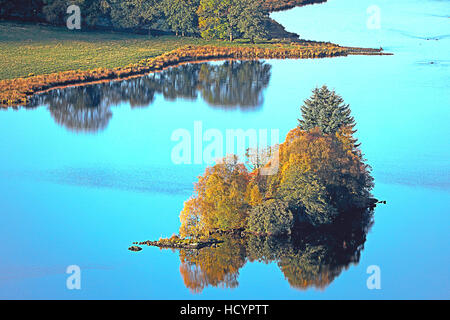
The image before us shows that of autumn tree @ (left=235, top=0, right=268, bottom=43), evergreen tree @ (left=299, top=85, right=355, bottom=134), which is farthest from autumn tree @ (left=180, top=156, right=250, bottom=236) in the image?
autumn tree @ (left=235, top=0, right=268, bottom=43)

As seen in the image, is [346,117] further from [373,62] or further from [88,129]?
[373,62]

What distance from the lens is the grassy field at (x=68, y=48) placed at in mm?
A: 104438

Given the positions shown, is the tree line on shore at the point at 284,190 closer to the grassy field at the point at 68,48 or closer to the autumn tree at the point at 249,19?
the grassy field at the point at 68,48

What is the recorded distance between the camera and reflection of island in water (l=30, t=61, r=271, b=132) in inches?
3429

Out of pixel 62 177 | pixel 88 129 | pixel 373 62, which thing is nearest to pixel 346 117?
pixel 62 177

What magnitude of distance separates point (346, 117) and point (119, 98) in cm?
3501

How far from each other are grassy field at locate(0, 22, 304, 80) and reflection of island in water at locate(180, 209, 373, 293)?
170 feet

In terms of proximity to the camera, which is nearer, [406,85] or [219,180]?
[219,180]

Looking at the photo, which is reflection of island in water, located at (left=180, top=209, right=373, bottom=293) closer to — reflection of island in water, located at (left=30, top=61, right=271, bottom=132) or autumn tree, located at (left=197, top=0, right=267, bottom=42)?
reflection of island in water, located at (left=30, top=61, right=271, bottom=132)

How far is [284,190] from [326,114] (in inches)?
413

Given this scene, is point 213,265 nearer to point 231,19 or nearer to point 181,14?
point 231,19

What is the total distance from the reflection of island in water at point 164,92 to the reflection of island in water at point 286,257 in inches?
1247

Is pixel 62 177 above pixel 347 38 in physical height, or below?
below

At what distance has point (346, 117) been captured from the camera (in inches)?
2525
